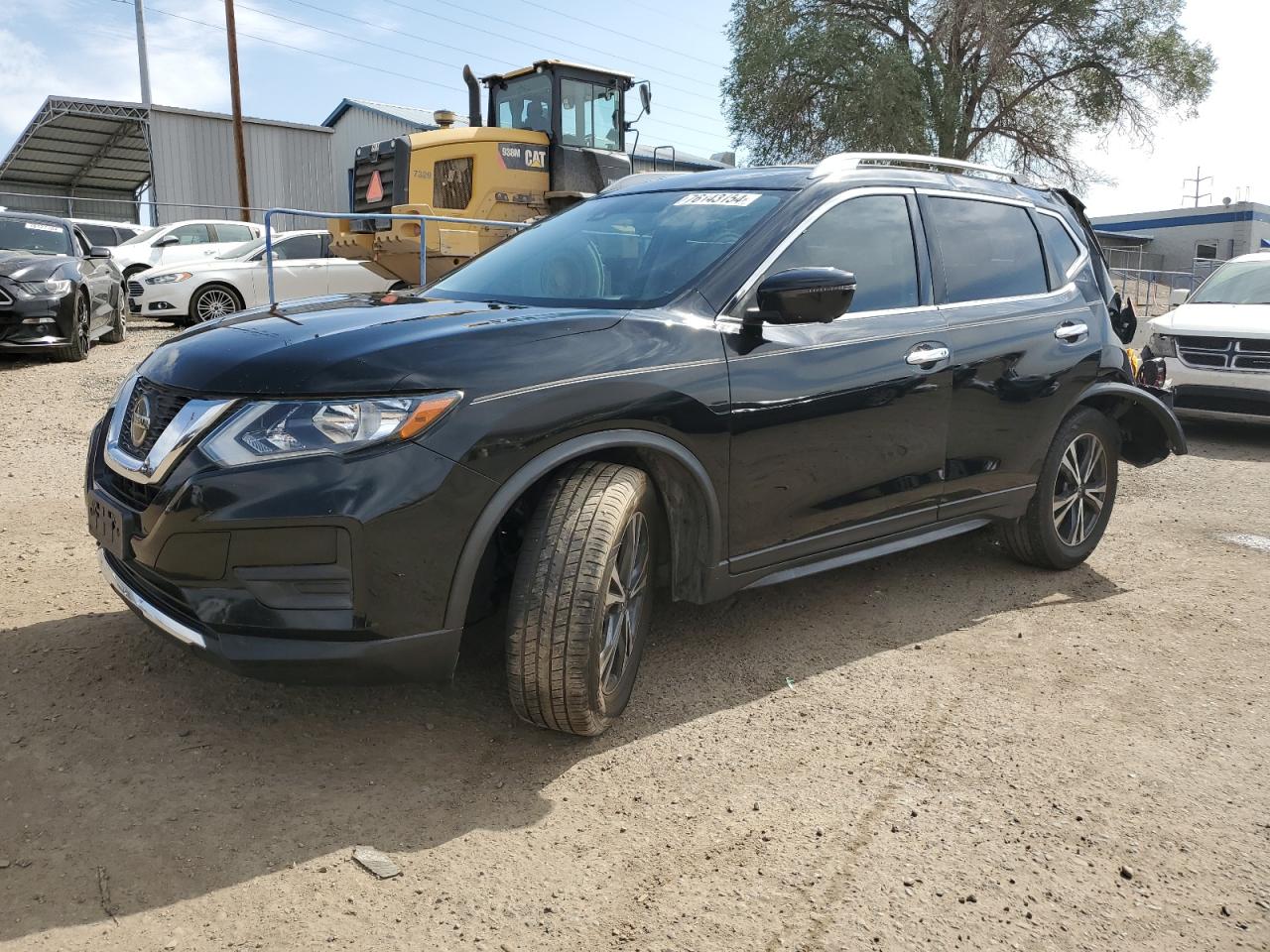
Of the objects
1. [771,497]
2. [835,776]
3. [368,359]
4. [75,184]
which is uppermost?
[75,184]

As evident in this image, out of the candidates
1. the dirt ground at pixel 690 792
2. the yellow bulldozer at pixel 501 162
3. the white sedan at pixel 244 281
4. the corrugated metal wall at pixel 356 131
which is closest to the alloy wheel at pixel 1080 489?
the dirt ground at pixel 690 792

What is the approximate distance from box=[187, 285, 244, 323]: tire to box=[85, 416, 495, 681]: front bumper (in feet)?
41.5

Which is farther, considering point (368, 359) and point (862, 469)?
point (862, 469)

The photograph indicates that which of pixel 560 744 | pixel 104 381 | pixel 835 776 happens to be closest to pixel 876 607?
pixel 835 776

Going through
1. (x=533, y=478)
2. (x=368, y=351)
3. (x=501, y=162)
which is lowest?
(x=533, y=478)

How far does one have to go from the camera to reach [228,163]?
30.6 metres

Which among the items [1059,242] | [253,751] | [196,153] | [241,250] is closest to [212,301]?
[241,250]

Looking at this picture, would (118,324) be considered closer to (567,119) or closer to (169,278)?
(169,278)

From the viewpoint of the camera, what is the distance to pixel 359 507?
2586mm

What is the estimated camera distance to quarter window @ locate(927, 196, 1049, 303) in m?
4.28

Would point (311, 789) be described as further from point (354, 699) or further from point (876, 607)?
point (876, 607)

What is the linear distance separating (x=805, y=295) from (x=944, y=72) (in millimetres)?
28969

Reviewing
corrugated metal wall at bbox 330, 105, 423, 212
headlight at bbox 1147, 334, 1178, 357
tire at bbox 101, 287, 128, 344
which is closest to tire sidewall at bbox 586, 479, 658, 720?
headlight at bbox 1147, 334, 1178, 357

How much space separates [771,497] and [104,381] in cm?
830
